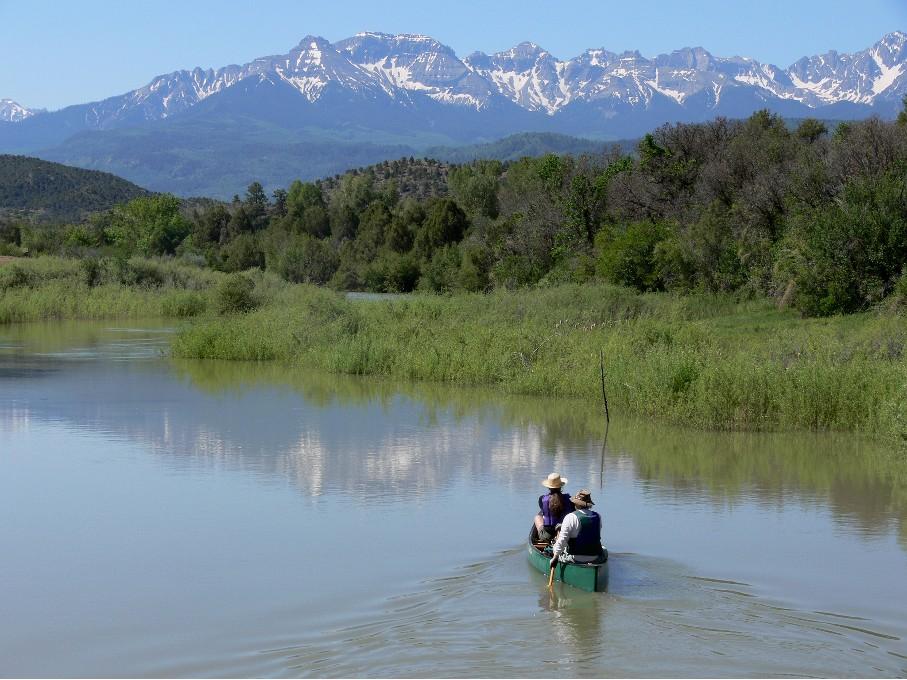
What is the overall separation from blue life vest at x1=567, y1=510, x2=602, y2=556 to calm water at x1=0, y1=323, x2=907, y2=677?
41cm

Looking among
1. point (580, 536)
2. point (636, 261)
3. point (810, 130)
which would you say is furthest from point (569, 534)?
point (810, 130)

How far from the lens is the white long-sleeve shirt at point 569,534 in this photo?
38.3 ft

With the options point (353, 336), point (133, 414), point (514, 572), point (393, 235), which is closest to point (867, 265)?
point (353, 336)

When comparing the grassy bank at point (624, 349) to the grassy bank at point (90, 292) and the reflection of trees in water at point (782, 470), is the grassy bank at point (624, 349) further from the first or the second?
the grassy bank at point (90, 292)

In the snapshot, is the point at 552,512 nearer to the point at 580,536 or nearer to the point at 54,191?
the point at 580,536

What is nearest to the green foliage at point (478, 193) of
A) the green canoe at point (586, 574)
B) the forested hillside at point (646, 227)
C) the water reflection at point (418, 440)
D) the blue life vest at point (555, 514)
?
the forested hillside at point (646, 227)

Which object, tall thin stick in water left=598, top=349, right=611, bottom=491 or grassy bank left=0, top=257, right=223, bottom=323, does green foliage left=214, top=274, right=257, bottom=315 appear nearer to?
grassy bank left=0, top=257, right=223, bottom=323

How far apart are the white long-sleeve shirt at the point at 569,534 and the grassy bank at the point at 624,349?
7194 mm

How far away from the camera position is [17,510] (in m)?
15.6

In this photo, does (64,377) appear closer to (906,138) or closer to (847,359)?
(847,359)

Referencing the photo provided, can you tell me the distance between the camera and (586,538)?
1179 cm

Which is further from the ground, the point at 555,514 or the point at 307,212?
the point at 307,212

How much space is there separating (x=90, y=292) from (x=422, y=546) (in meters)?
39.4

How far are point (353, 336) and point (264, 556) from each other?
672 inches
